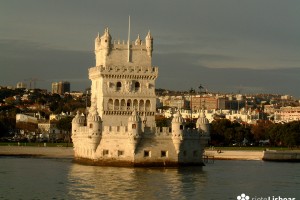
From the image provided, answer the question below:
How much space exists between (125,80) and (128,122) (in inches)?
327

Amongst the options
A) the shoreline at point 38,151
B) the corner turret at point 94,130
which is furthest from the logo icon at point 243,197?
the shoreline at point 38,151

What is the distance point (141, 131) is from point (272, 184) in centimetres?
1427

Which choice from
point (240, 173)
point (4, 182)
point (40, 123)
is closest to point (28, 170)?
point (4, 182)

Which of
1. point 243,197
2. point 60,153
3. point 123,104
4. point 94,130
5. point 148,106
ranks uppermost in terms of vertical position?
point 123,104

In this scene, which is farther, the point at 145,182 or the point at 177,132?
the point at 177,132

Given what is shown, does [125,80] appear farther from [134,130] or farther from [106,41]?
[134,130]

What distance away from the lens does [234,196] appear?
186 feet

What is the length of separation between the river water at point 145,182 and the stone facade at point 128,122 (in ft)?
5.18

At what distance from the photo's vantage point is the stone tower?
83.0 metres

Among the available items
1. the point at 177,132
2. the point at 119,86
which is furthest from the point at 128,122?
the point at 119,86

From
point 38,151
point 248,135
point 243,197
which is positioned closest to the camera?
point 243,197

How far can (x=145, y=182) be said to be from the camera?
2532 inches

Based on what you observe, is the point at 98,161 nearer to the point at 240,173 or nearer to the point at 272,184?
the point at 240,173

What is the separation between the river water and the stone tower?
6751 mm
